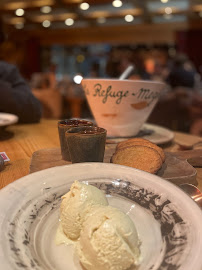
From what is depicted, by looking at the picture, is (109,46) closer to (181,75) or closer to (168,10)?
(168,10)

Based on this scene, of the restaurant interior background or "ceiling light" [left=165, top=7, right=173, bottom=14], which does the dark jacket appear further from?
"ceiling light" [left=165, top=7, right=173, bottom=14]

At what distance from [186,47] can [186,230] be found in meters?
9.35

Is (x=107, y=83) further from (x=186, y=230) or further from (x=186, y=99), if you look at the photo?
(x=186, y=99)

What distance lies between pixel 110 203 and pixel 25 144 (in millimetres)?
558

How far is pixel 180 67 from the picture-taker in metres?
4.70

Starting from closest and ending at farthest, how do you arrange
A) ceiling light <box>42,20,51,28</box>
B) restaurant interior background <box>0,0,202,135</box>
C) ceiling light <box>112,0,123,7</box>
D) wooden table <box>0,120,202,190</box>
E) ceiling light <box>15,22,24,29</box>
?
wooden table <box>0,120,202,190</box> < restaurant interior background <box>0,0,202,135</box> < ceiling light <box>112,0,123,7</box> < ceiling light <box>42,20,51,28</box> < ceiling light <box>15,22,24,29</box>

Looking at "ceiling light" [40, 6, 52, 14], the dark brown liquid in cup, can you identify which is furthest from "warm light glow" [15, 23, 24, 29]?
the dark brown liquid in cup

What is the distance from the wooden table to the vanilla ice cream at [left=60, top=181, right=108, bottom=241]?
210 mm

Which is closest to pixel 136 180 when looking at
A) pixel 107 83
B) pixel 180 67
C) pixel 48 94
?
pixel 107 83

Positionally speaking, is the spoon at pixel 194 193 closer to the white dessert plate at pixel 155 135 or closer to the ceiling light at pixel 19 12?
the white dessert plate at pixel 155 135

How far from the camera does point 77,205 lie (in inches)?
18.4

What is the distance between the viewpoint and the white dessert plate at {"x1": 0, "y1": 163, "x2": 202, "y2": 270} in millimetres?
364

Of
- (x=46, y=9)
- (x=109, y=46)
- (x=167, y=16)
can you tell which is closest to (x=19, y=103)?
(x=46, y=9)

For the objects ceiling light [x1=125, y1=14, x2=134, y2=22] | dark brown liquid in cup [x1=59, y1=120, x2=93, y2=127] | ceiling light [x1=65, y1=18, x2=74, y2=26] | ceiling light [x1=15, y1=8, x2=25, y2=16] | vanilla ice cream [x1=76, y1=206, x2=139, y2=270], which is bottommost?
vanilla ice cream [x1=76, y1=206, x2=139, y2=270]
